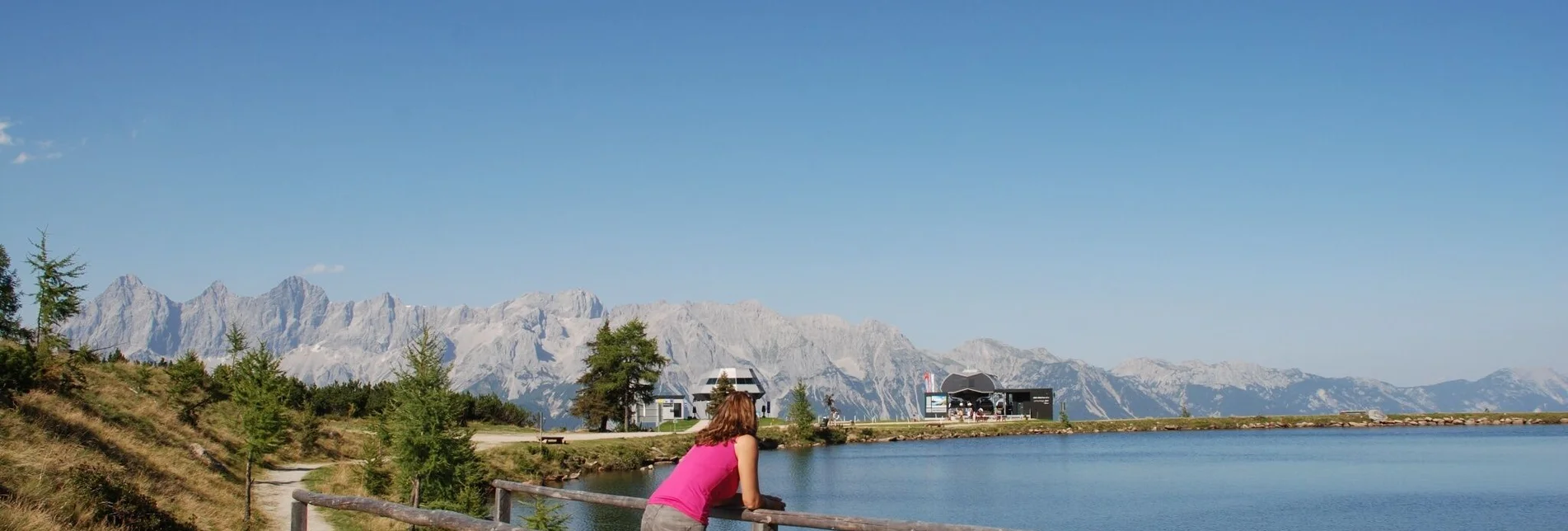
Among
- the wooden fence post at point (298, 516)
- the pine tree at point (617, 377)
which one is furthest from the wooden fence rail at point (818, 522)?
the pine tree at point (617, 377)

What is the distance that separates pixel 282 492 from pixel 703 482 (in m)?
28.1

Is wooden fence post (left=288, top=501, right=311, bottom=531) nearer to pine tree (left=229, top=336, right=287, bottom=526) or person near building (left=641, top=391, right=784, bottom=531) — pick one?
person near building (left=641, top=391, right=784, bottom=531)

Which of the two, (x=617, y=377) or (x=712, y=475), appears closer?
(x=712, y=475)

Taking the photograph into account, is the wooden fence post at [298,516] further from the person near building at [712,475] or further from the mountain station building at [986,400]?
the mountain station building at [986,400]

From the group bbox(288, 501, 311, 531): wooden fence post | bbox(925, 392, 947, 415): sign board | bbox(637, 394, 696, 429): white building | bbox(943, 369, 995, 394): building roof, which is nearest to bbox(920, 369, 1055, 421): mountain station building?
bbox(943, 369, 995, 394): building roof

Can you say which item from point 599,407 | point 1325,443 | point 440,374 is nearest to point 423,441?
point 440,374

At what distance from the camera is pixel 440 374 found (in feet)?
88.6

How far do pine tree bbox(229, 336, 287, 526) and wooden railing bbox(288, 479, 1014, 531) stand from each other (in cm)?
1317

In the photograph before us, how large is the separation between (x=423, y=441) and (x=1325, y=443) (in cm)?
9065

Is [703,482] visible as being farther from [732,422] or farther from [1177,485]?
[1177,485]

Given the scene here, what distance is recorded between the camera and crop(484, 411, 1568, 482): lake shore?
5338 centimetres

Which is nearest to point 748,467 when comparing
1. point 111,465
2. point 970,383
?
point 111,465

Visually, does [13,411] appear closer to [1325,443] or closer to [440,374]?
[440,374]

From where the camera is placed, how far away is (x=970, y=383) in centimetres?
14838
